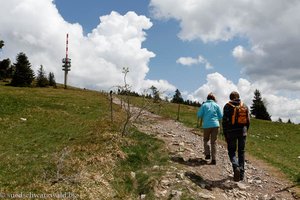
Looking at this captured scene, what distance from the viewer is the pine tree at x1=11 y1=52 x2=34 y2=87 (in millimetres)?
90188

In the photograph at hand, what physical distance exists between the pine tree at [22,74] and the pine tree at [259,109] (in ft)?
161

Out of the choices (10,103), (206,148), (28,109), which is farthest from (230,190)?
(10,103)

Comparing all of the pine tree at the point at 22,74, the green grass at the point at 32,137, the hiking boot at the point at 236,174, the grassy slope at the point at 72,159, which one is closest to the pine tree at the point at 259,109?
the pine tree at the point at 22,74

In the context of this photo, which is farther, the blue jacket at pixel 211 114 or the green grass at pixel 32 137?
the blue jacket at pixel 211 114

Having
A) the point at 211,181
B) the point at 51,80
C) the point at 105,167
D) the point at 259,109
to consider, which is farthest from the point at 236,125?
the point at 51,80

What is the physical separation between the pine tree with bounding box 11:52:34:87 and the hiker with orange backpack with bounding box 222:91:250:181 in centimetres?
8026

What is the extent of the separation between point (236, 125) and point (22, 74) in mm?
81568

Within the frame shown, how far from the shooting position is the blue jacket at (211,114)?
54.4ft

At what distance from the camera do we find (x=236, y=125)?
1516 centimetres

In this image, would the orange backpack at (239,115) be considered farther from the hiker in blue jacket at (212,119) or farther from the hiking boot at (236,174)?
the hiking boot at (236,174)

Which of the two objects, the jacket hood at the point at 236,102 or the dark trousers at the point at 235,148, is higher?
the jacket hood at the point at 236,102

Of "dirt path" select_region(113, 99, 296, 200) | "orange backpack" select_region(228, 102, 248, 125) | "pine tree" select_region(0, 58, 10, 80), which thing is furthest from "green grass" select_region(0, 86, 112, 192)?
"pine tree" select_region(0, 58, 10, 80)

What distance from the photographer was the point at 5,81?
A: 10200 cm

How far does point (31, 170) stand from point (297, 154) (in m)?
20.7
